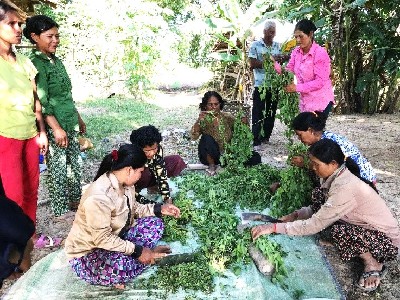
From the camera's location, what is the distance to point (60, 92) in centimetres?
313

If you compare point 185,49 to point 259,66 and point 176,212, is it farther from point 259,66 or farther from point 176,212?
point 176,212

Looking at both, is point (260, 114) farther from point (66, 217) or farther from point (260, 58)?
point (66, 217)

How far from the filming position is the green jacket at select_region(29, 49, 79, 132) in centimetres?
295

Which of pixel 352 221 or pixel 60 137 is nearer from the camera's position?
pixel 352 221

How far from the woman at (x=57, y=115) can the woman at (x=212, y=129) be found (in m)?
1.25

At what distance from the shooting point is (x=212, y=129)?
4285 mm

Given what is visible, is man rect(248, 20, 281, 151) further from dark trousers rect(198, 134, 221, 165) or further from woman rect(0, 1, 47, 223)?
woman rect(0, 1, 47, 223)

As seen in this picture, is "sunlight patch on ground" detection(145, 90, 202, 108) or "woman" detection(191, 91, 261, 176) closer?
"woman" detection(191, 91, 261, 176)

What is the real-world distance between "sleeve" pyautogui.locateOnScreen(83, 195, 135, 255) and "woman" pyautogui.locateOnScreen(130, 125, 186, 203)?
70 centimetres

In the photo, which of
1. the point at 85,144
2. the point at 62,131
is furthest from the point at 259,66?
the point at 62,131

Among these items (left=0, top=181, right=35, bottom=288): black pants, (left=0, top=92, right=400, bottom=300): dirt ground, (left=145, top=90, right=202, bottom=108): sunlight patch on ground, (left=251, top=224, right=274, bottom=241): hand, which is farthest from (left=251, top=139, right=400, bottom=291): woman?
(left=145, top=90, right=202, bottom=108): sunlight patch on ground

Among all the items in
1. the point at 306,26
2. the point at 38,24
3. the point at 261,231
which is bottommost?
the point at 261,231

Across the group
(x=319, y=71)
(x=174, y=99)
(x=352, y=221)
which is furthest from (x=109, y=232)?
(x=174, y=99)

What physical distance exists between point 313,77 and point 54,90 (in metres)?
2.61
